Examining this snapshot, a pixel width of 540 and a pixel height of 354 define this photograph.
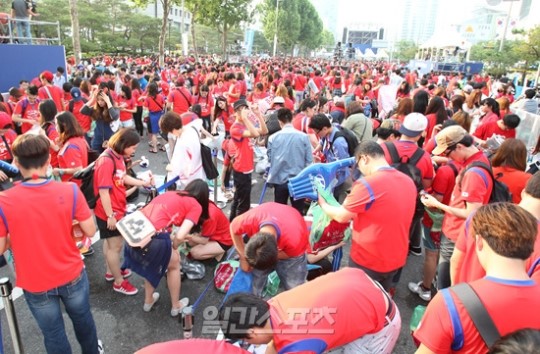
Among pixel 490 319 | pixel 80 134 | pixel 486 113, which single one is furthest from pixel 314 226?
pixel 486 113

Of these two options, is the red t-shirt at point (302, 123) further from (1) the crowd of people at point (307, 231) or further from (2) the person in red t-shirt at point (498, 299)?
(2) the person in red t-shirt at point (498, 299)

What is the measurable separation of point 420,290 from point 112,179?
353cm

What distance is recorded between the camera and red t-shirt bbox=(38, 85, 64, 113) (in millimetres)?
7832

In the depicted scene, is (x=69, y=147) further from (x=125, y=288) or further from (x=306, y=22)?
(x=306, y=22)

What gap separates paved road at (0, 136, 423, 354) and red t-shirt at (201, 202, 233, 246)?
1.37ft

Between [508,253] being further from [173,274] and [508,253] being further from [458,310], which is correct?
[173,274]

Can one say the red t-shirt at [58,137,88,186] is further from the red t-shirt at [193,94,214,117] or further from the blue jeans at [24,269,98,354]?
the red t-shirt at [193,94,214,117]

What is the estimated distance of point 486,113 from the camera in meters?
6.29

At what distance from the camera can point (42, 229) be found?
237 centimetres

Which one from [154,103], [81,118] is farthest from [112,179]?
[154,103]

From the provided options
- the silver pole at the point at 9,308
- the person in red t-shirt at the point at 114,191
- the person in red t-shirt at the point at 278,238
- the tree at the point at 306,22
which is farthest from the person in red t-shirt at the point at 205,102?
the tree at the point at 306,22

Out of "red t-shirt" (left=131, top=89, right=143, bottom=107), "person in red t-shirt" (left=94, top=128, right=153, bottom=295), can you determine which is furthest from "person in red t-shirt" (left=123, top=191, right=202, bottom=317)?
"red t-shirt" (left=131, top=89, right=143, bottom=107)

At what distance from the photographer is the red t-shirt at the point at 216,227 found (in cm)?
426

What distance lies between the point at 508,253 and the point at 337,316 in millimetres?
891
